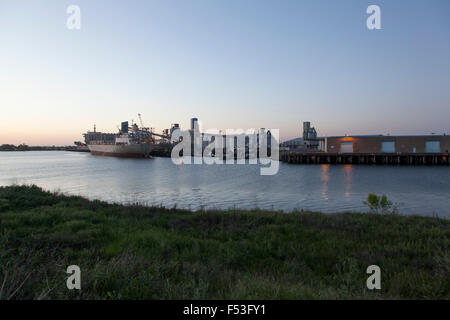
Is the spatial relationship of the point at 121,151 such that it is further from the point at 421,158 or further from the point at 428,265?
the point at 428,265

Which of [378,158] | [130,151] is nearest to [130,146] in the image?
[130,151]

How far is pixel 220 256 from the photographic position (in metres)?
8.23

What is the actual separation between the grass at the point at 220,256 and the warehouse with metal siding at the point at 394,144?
89.1 m

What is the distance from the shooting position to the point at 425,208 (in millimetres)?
24406

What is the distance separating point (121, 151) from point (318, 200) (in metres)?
134

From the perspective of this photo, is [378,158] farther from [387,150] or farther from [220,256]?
[220,256]

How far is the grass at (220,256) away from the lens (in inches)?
193

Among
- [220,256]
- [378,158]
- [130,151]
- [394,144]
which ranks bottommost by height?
[220,256]

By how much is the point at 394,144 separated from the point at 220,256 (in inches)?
4020

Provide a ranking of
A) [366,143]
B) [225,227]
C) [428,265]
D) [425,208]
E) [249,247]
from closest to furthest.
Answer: [428,265] < [249,247] < [225,227] < [425,208] < [366,143]

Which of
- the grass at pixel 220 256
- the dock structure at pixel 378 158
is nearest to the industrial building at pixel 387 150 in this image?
the dock structure at pixel 378 158
